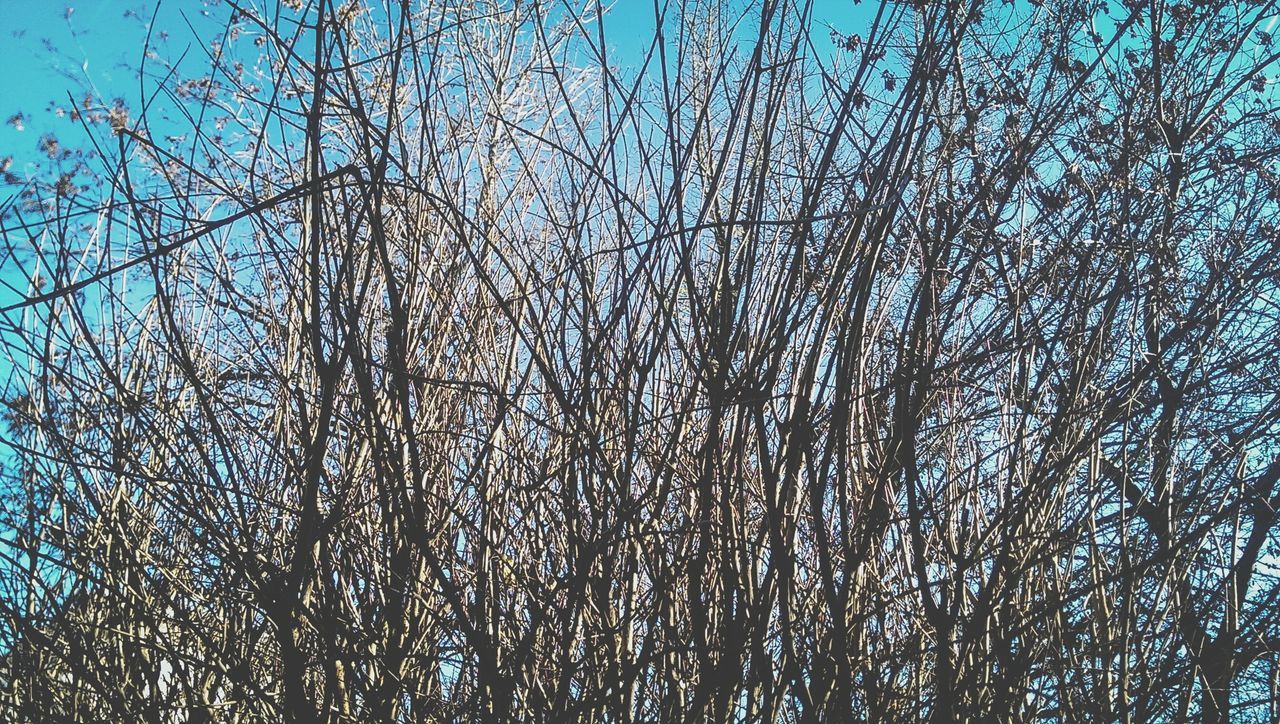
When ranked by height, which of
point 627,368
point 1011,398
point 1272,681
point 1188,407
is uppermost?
point 1188,407

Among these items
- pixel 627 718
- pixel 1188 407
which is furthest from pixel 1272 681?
pixel 627 718

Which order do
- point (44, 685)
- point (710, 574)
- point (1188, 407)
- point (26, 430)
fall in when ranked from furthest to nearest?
point (26, 430)
point (1188, 407)
point (44, 685)
point (710, 574)

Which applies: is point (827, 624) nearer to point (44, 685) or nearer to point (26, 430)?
point (44, 685)

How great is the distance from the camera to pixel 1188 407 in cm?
252

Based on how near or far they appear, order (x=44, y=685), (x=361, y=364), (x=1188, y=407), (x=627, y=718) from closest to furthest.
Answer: (x=361, y=364)
(x=627, y=718)
(x=44, y=685)
(x=1188, y=407)

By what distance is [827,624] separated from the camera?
158cm

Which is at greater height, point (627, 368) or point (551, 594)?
point (627, 368)

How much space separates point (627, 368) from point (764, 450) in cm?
22

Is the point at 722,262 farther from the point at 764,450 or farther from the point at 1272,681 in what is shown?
the point at 1272,681

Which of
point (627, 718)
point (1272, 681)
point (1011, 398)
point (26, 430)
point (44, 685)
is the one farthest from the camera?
point (26, 430)

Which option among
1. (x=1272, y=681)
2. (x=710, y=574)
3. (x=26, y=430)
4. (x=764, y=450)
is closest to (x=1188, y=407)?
(x=1272, y=681)

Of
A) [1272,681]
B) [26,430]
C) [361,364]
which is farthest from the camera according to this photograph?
[26,430]

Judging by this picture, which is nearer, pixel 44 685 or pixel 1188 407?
pixel 44 685

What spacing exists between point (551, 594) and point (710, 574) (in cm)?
33
